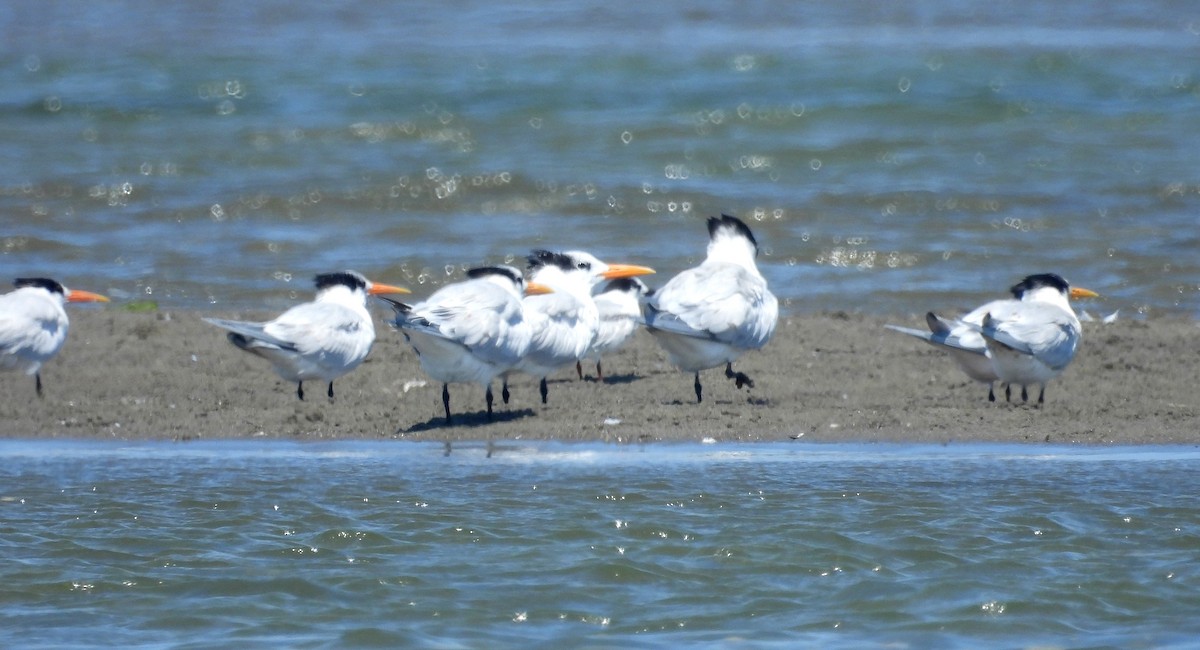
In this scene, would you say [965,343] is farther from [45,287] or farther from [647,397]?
[45,287]

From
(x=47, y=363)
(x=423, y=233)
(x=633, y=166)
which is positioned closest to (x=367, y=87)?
(x=633, y=166)

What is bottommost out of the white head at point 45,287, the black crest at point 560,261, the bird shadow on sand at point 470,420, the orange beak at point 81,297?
the bird shadow on sand at point 470,420

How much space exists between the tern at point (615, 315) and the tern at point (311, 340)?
1.17 metres

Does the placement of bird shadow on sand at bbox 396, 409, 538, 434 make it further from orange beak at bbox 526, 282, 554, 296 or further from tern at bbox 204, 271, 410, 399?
orange beak at bbox 526, 282, 554, 296

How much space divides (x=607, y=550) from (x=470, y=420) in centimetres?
247

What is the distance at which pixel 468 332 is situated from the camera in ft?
23.2

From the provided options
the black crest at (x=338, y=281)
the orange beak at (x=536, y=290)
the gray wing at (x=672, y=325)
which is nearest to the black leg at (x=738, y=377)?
the gray wing at (x=672, y=325)

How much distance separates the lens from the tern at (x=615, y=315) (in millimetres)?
→ 8375

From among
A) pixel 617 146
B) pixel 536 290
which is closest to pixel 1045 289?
pixel 536 290

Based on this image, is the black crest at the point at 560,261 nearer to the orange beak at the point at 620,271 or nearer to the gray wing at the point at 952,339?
the orange beak at the point at 620,271

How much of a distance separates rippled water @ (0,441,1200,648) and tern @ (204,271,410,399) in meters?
0.91

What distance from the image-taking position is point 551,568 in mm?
4848

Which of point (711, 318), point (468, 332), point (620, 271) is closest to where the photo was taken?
point (468, 332)

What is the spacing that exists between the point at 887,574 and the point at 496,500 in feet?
4.75
